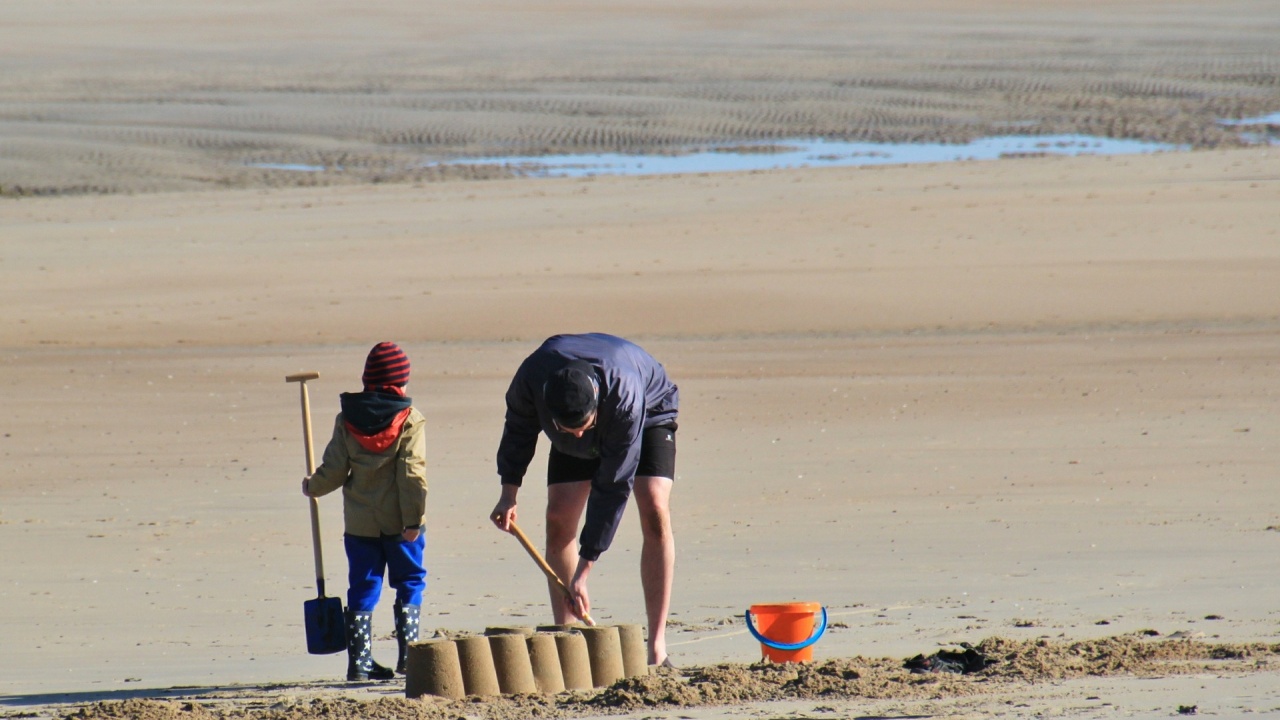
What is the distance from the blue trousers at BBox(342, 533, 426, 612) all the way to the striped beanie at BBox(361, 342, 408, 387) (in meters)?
0.53

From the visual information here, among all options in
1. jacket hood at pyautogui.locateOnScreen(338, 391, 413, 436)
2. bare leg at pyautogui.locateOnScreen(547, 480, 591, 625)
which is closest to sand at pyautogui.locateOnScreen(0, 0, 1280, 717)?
bare leg at pyautogui.locateOnScreen(547, 480, 591, 625)

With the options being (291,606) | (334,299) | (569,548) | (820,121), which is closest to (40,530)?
(291,606)

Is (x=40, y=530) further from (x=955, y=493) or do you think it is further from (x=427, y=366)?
(x=427, y=366)

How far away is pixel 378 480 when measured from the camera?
19.4ft

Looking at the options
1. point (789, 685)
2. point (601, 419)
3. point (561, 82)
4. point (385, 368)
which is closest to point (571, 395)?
point (601, 419)

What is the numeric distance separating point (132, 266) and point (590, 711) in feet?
48.6

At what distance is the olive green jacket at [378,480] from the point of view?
584 cm

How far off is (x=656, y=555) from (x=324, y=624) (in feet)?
3.82

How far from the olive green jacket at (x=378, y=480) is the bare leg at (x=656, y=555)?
749 mm

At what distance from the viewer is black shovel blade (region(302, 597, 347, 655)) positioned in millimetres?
5922

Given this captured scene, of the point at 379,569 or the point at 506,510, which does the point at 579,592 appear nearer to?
the point at 506,510

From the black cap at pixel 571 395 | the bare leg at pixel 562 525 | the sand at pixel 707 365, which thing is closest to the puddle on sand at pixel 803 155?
the sand at pixel 707 365

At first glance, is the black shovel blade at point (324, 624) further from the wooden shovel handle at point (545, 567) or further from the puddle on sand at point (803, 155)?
the puddle on sand at point (803, 155)

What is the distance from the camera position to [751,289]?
55.3 feet
